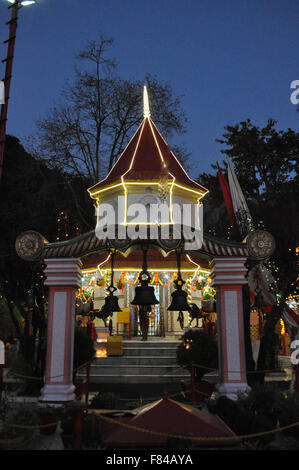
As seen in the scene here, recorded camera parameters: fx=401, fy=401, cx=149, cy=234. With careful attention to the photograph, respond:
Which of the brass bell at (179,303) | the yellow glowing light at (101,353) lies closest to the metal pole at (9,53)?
the brass bell at (179,303)

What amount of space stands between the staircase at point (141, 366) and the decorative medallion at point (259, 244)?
27.4ft

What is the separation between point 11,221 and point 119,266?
4.56 m

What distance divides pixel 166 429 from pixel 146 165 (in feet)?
28.8

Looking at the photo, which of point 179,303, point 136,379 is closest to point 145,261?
point 179,303

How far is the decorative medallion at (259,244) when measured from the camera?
32.3ft

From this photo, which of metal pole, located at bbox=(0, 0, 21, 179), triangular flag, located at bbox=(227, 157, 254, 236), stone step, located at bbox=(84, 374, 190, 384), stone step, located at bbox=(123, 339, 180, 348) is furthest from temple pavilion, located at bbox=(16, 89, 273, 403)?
stone step, located at bbox=(123, 339, 180, 348)

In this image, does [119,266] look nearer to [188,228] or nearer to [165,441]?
[188,228]

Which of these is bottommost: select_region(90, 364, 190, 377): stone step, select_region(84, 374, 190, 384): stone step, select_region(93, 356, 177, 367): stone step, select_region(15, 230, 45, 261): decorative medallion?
select_region(84, 374, 190, 384): stone step

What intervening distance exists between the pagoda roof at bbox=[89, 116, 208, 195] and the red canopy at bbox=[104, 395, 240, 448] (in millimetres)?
7290

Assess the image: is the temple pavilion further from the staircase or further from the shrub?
the staircase

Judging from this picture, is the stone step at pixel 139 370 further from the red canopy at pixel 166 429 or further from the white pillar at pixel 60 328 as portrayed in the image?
the red canopy at pixel 166 429

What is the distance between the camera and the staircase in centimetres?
1642
